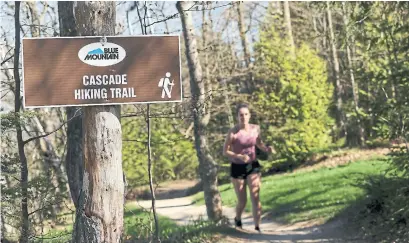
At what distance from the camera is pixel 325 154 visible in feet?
80.8

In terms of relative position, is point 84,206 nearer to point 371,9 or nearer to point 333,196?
point 371,9

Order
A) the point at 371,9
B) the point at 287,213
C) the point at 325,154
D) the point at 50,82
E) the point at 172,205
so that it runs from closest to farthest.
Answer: the point at 50,82
the point at 371,9
the point at 287,213
the point at 172,205
the point at 325,154

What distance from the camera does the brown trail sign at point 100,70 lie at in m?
4.11

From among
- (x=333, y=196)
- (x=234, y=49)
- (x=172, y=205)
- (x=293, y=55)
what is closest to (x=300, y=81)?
(x=293, y=55)

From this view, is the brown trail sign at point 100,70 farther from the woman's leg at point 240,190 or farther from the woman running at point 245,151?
the woman's leg at point 240,190

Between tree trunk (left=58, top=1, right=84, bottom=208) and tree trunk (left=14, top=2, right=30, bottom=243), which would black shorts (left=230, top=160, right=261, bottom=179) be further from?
tree trunk (left=14, top=2, right=30, bottom=243)

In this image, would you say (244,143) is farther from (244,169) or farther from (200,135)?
(200,135)

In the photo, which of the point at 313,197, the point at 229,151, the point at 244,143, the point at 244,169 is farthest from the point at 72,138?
the point at 313,197

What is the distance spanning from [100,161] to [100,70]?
63 cm

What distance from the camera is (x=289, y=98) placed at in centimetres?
2494

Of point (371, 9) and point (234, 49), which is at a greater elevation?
point (234, 49)

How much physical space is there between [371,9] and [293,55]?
16.1 m

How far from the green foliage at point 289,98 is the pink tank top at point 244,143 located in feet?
50.9

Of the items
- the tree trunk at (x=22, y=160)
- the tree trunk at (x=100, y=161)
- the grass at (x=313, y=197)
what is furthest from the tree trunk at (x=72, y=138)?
the grass at (x=313, y=197)
